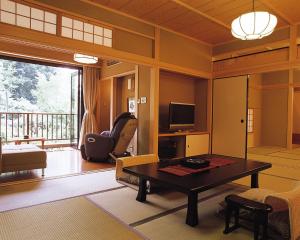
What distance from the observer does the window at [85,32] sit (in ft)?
10.7

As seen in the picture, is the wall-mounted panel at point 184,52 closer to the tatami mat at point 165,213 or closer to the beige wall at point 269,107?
the tatami mat at point 165,213

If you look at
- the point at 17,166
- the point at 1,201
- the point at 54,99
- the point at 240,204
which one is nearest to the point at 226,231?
the point at 240,204

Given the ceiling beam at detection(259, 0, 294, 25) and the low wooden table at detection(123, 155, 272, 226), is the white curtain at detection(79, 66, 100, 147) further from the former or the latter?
the ceiling beam at detection(259, 0, 294, 25)

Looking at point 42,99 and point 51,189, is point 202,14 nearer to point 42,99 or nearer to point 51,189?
point 51,189

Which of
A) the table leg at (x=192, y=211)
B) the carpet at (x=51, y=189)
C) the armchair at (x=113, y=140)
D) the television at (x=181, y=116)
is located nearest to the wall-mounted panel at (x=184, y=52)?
the television at (x=181, y=116)

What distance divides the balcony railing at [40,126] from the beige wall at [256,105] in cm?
572

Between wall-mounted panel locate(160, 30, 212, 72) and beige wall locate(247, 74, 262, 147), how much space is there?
2.99 metres

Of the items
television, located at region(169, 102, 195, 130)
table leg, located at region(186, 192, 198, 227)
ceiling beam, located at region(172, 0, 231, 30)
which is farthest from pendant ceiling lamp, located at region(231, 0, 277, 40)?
television, located at region(169, 102, 195, 130)

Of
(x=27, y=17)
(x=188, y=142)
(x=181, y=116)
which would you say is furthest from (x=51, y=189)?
(x=181, y=116)

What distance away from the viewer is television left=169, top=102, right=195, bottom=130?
15.7 ft

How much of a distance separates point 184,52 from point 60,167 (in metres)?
3.38

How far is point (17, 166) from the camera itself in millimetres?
3295

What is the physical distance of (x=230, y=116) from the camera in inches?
197

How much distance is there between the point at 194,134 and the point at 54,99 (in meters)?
4.42
